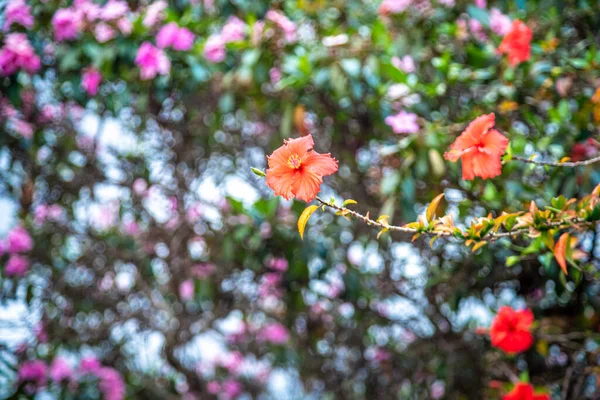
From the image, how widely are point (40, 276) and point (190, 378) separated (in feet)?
2.57

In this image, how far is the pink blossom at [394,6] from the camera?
1.98 metres

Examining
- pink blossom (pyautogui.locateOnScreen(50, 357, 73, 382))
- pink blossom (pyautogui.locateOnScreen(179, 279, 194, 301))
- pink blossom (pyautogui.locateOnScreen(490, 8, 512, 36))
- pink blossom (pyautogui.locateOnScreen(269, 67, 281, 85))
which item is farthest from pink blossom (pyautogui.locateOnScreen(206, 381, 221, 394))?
pink blossom (pyautogui.locateOnScreen(490, 8, 512, 36))

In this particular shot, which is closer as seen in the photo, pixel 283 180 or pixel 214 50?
pixel 283 180

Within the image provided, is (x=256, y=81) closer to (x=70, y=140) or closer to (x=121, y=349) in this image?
(x=70, y=140)

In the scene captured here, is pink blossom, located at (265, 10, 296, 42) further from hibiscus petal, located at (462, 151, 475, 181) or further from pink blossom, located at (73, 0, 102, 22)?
hibiscus petal, located at (462, 151, 475, 181)

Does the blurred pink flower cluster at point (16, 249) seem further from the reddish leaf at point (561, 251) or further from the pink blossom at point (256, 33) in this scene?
the reddish leaf at point (561, 251)

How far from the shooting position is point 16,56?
1.96 m

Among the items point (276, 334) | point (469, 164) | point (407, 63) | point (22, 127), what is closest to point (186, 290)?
point (276, 334)

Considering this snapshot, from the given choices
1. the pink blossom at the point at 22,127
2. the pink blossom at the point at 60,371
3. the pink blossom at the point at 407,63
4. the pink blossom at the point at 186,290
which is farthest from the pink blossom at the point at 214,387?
the pink blossom at the point at 407,63

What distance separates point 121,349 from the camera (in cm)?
272

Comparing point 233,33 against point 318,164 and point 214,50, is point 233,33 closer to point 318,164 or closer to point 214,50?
point 214,50

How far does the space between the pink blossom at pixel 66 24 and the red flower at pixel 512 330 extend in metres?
1.59

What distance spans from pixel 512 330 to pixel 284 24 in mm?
1209

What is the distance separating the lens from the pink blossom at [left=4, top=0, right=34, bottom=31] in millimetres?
1973
